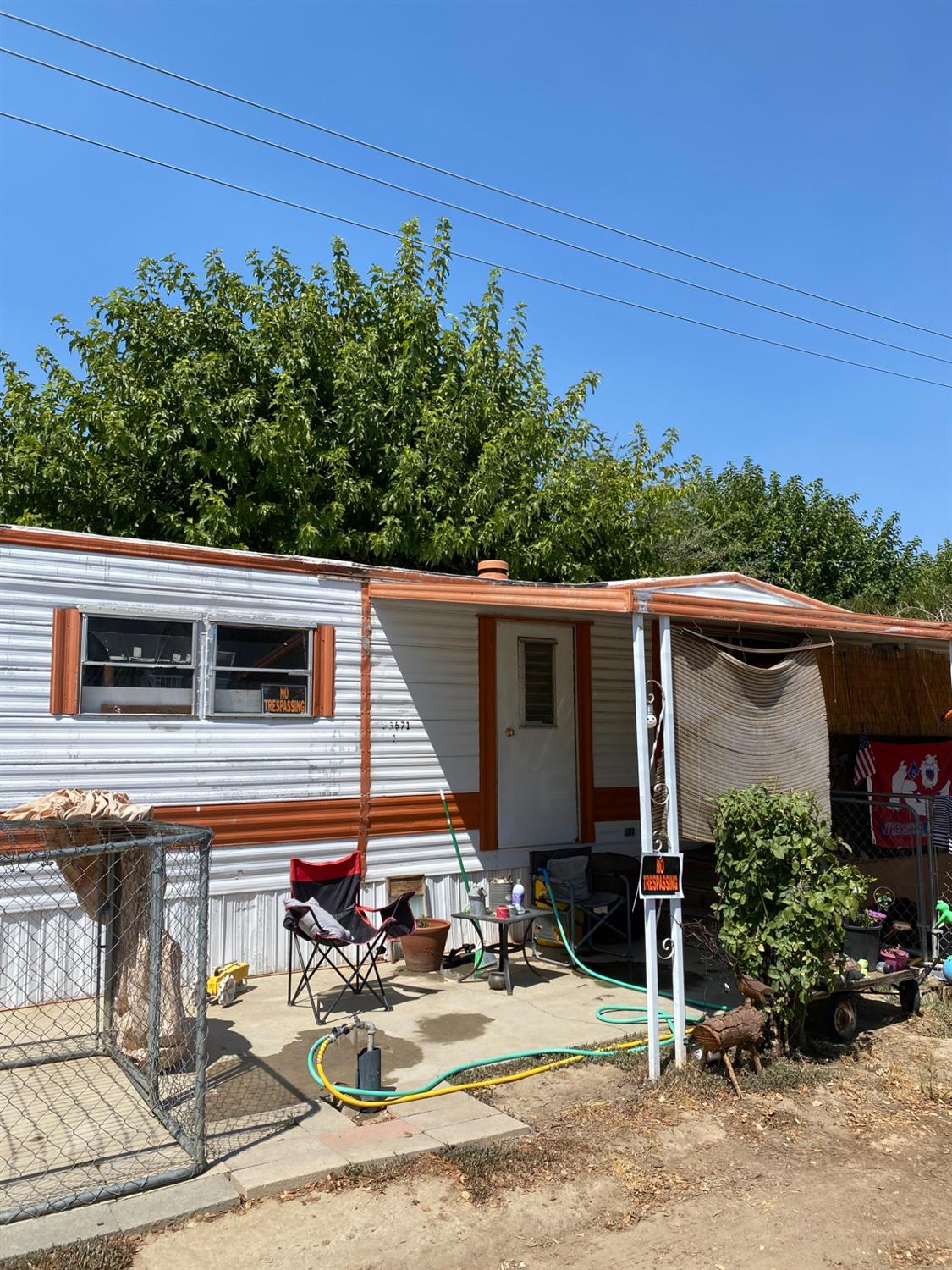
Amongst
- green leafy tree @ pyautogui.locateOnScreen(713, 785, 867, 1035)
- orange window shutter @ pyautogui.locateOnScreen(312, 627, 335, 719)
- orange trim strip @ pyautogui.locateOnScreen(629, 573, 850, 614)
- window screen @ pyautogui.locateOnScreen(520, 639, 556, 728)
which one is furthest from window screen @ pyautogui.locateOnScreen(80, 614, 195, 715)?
green leafy tree @ pyautogui.locateOnScreen(713, 785, 867, 1035)

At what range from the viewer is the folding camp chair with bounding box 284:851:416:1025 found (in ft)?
20.6

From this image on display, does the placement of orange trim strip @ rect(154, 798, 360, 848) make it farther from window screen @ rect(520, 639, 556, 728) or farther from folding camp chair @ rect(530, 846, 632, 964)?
window screen @ rect(520, 639, 556, 728)

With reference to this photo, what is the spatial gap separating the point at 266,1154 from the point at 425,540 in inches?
327

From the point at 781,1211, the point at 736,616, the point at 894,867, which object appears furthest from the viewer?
the point at 894,867

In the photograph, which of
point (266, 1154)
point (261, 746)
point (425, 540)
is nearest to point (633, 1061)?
point (266, 1154)

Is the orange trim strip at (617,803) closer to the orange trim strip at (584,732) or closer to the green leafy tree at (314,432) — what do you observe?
the orange trim strip at (584,732)

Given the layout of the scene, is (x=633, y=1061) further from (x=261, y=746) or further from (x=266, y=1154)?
(x=261, y=746)

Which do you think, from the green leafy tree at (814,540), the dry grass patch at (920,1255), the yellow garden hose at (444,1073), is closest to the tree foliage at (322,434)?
the yellow garden hose at (444,1073)

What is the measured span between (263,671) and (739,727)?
3.47 metres

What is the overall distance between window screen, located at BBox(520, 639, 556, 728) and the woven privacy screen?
2737 millimetres

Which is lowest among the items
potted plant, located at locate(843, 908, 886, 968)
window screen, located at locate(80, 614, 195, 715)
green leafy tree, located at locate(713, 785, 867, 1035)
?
potted plant, located at locate(843, 908, 886, 968)

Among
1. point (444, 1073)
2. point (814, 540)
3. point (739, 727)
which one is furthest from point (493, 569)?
point (814, 540)

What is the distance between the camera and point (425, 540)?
11.8 metres

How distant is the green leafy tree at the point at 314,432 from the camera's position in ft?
37.7
